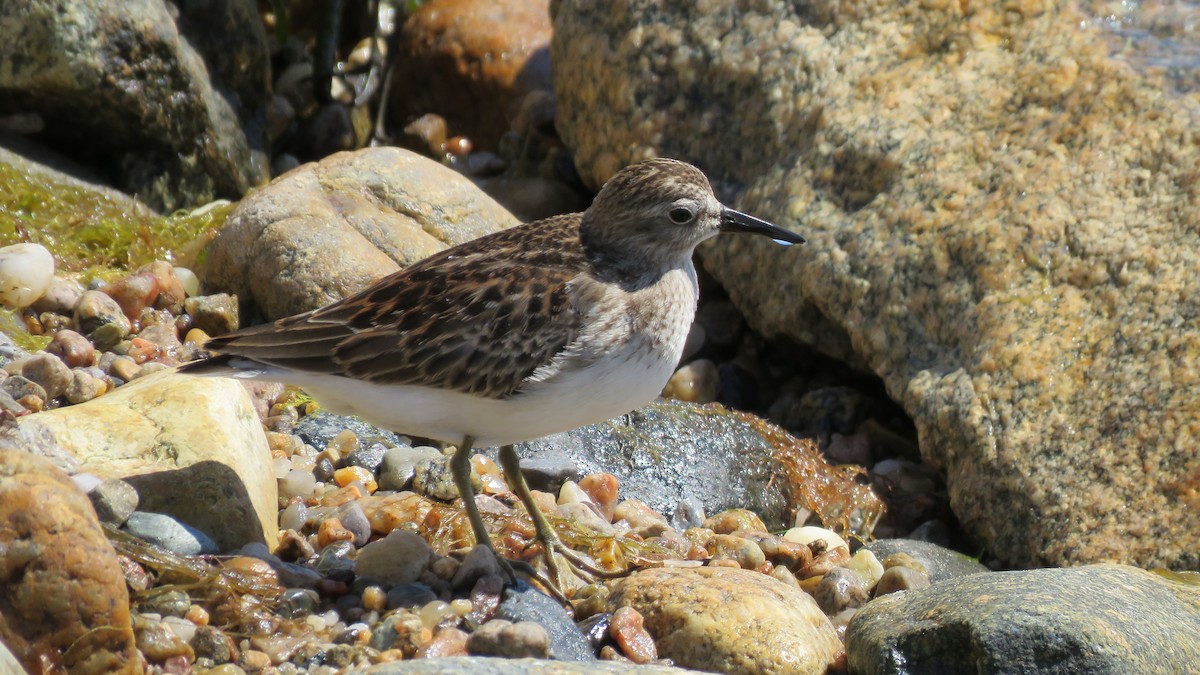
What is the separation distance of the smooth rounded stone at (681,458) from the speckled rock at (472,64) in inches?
195

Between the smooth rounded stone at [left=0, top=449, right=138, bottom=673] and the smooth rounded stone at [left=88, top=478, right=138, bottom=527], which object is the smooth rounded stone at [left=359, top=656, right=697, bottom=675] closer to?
the smooth rounded stone at [left=0, top=449, right=138, bottom=673]

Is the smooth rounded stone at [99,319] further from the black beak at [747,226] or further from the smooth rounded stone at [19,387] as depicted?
the black beak at [747,226]

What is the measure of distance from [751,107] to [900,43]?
3.60 feet

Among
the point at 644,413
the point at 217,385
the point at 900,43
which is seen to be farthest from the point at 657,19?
the point at 217,385

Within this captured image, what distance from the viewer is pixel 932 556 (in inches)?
286

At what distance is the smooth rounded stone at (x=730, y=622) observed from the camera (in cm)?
552

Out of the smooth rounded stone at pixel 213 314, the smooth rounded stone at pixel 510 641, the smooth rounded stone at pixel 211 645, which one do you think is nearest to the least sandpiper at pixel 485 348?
the smooth rounded stone at pixel 510 641

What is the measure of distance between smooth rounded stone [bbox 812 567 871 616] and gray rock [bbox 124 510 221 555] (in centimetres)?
295

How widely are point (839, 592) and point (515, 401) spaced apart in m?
1.99

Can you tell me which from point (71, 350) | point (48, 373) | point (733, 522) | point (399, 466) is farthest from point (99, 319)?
point (733, 522)

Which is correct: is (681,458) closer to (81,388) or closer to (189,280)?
(81,388)

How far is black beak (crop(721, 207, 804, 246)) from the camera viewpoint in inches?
266

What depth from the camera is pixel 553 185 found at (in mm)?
11133

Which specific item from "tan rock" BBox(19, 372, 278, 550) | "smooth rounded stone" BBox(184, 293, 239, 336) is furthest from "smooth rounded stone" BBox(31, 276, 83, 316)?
"tan rock" BBox(19, 372, 278, 550)
